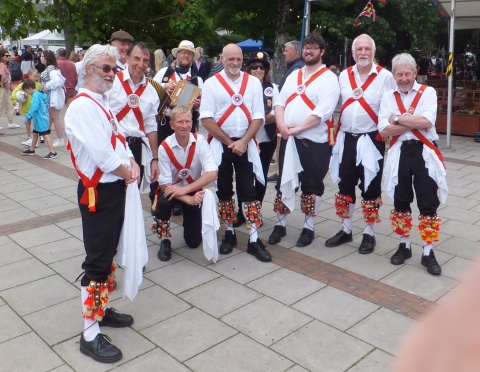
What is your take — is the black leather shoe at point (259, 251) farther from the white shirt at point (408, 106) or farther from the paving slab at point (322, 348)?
the white shirt at point (408, 106)

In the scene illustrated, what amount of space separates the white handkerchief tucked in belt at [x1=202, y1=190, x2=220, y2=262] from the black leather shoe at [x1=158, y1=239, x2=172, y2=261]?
0.38 metres

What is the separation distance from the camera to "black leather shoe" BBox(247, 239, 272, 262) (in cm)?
483

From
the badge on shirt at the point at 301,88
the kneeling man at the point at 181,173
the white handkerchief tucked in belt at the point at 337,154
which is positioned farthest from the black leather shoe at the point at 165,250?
the badge on shirt at the point at 301,88

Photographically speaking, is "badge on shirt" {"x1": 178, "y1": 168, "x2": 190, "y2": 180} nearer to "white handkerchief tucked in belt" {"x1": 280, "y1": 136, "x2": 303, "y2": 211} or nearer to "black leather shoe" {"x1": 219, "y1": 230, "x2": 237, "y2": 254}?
"black leather shoe" {"x1": 219, "y1": 230, "x2": 237, "y2": 254}

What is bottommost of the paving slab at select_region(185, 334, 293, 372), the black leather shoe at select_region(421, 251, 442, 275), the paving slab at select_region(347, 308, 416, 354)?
the paving slab at select_region(185, 334, 293, 372)

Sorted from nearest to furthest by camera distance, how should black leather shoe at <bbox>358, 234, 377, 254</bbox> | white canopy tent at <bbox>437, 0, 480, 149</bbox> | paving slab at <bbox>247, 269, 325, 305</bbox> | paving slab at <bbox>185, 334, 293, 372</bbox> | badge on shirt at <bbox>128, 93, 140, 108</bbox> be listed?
paving slab at <bbox>185, 334, 293, 372</bbox> → paving slab at <bbox>247, 269, 325, 305</bbox> → badge on shirt at <bbox>128, 93, 140, 108</bbox> → black leather shoe at <bbox>358, 234, 377, 254</bbox> → white canopy tent at <bbox>437, 0, 480, 149</bbox>

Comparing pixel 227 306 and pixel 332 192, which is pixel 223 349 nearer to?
pixel 227 306

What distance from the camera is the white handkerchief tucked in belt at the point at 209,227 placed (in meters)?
4.69

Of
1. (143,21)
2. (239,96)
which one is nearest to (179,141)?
(239,96)

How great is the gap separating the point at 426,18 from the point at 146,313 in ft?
63.7

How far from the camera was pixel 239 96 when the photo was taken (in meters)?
4.83

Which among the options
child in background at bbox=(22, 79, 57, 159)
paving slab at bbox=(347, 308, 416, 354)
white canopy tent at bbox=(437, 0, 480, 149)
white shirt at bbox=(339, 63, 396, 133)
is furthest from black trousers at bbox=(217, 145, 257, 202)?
white canopy tent at bbox=(437, 0, 480, 149)

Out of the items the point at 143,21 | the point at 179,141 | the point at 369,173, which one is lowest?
the point at 369,173

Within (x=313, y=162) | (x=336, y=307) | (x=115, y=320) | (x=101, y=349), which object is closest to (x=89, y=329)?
(x=101, y=349)
